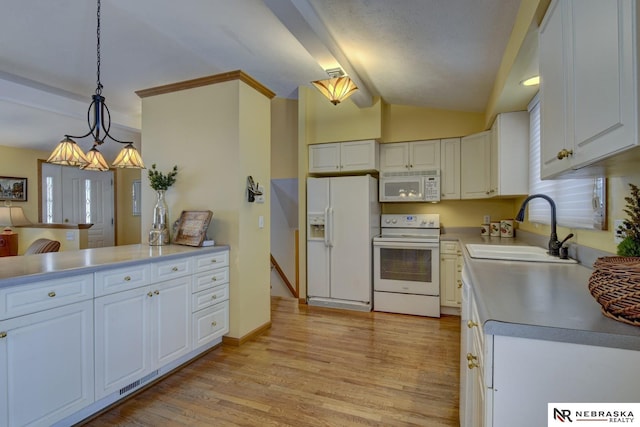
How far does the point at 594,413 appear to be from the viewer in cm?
73

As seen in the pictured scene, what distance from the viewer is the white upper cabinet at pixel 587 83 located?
31.1 inches

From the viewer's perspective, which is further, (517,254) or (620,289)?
(517,254)

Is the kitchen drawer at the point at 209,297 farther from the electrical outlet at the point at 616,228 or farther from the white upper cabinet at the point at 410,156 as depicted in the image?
the electrical outlet at the point at 616,228

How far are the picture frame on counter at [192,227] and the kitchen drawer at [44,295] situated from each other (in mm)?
973

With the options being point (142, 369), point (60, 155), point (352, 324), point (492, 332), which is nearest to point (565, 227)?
point (492, 332)

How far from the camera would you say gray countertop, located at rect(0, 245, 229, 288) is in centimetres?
158

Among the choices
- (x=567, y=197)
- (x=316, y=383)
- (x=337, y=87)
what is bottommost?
(x=316, y=383)

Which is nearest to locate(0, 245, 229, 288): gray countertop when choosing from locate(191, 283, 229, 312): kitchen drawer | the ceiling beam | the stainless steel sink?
locate(191, 283, 229, 312): kitchen drawer

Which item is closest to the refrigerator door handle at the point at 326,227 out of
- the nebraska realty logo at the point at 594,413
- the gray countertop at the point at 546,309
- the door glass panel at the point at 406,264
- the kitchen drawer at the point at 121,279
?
the door glass panel at the point at 406,264

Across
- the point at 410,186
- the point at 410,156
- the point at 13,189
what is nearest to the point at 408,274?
the point at 410,186

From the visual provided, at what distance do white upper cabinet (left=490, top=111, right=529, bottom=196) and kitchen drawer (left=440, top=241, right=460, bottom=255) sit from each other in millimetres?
892

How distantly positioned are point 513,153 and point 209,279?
2.94m

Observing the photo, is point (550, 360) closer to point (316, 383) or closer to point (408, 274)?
point (316, 383)

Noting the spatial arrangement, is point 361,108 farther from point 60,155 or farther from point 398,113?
point 60,155
